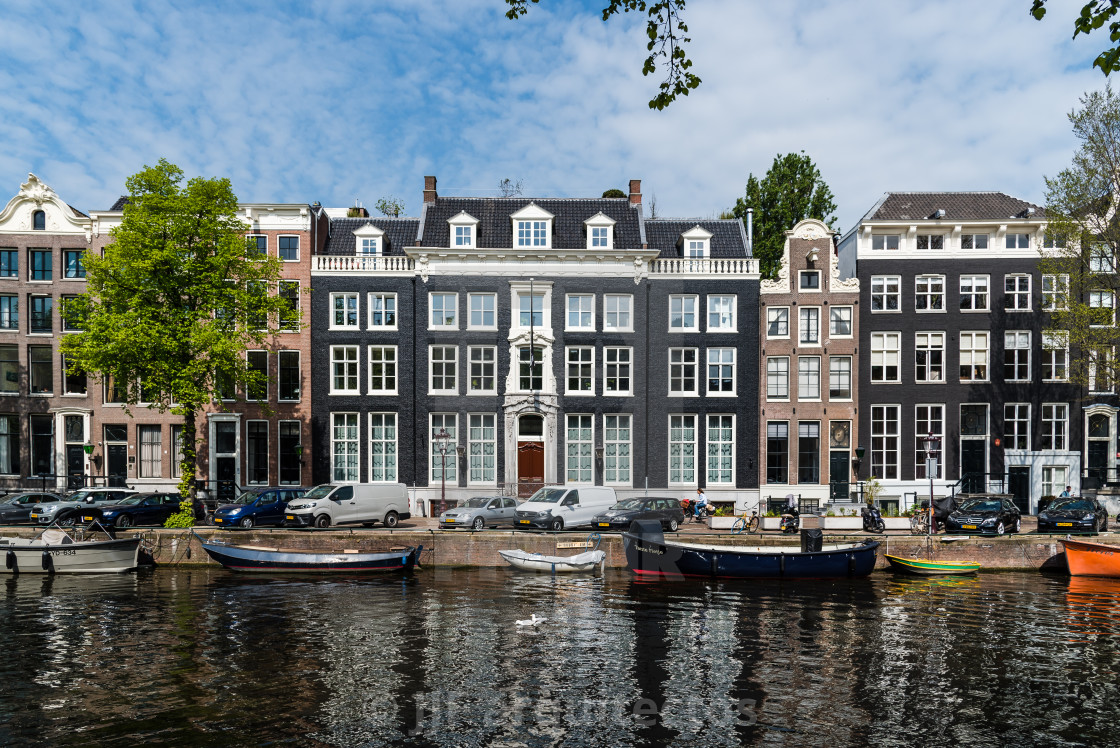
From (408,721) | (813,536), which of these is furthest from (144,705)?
(813,536)

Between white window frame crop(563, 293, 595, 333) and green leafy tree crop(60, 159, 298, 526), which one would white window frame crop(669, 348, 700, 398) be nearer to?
white window frame crop(563, 293, 595, 333)

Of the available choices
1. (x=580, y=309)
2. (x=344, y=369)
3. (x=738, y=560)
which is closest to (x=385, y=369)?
(x=344, y=369)

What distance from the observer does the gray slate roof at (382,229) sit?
45219 millimetres

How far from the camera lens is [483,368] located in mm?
43062

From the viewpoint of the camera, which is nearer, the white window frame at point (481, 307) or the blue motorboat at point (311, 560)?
the blue motorboat at point (311, 560)

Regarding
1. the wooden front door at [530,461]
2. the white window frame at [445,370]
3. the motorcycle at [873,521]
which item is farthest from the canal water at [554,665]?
the white window frame at [445,370]

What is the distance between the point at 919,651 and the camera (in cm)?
1962

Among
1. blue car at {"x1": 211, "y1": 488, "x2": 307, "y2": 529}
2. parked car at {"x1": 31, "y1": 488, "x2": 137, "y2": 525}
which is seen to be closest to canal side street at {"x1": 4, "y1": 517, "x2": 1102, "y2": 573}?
blue car at {"x1": 211, "y1": 488, "x2": 307, "y2": 529}

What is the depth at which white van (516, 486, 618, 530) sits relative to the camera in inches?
1298

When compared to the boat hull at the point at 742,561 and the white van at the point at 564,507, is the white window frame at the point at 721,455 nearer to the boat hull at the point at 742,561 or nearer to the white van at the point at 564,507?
the white van at the point at 564,507

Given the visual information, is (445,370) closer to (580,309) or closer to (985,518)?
(580,309)

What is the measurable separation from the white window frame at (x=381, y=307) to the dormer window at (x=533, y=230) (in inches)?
314

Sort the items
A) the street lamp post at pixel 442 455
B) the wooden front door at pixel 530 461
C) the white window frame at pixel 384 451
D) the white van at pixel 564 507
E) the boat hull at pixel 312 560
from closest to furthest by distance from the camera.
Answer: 1. the boat hull at pixel 312 560
2. the white van at pixel 564 507
3. the street lamp post at pixel 442 455
4. the wooden front door at pixel 530 461
5. the white window frame at pixel 384 451

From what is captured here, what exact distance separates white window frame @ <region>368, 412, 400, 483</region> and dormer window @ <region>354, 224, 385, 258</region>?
987 cm
